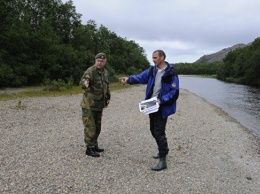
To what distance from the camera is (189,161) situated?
8102mm

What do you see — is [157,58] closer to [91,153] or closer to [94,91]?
[94,91]

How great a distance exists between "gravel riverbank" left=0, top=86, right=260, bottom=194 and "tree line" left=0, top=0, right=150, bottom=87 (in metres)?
20.1

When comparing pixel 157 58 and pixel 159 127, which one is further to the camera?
pixel 159 127

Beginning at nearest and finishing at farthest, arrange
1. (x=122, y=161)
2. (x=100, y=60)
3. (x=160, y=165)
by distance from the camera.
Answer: (x=160, y=165), (x=100, y=60), (x=122, y=161)

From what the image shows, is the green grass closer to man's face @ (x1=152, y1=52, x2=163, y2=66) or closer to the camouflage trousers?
the camouflage trousers

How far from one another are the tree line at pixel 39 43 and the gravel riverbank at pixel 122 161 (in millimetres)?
20079

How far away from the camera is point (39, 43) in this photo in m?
34.9

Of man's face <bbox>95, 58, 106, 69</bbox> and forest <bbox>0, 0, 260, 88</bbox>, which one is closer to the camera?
man's face <bbox>95, 58, 106, 69</bbox>

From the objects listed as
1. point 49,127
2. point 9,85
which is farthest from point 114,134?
point 9,85

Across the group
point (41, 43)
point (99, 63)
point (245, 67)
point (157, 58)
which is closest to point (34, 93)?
point (41, 43)

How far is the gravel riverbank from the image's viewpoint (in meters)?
6.14

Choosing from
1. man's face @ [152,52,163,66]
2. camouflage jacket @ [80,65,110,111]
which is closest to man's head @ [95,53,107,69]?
camouflage jacket @ [80,65,110,111]

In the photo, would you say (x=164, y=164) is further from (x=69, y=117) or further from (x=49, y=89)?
(x=49, y=89)

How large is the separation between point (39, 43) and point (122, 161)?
30483mm
